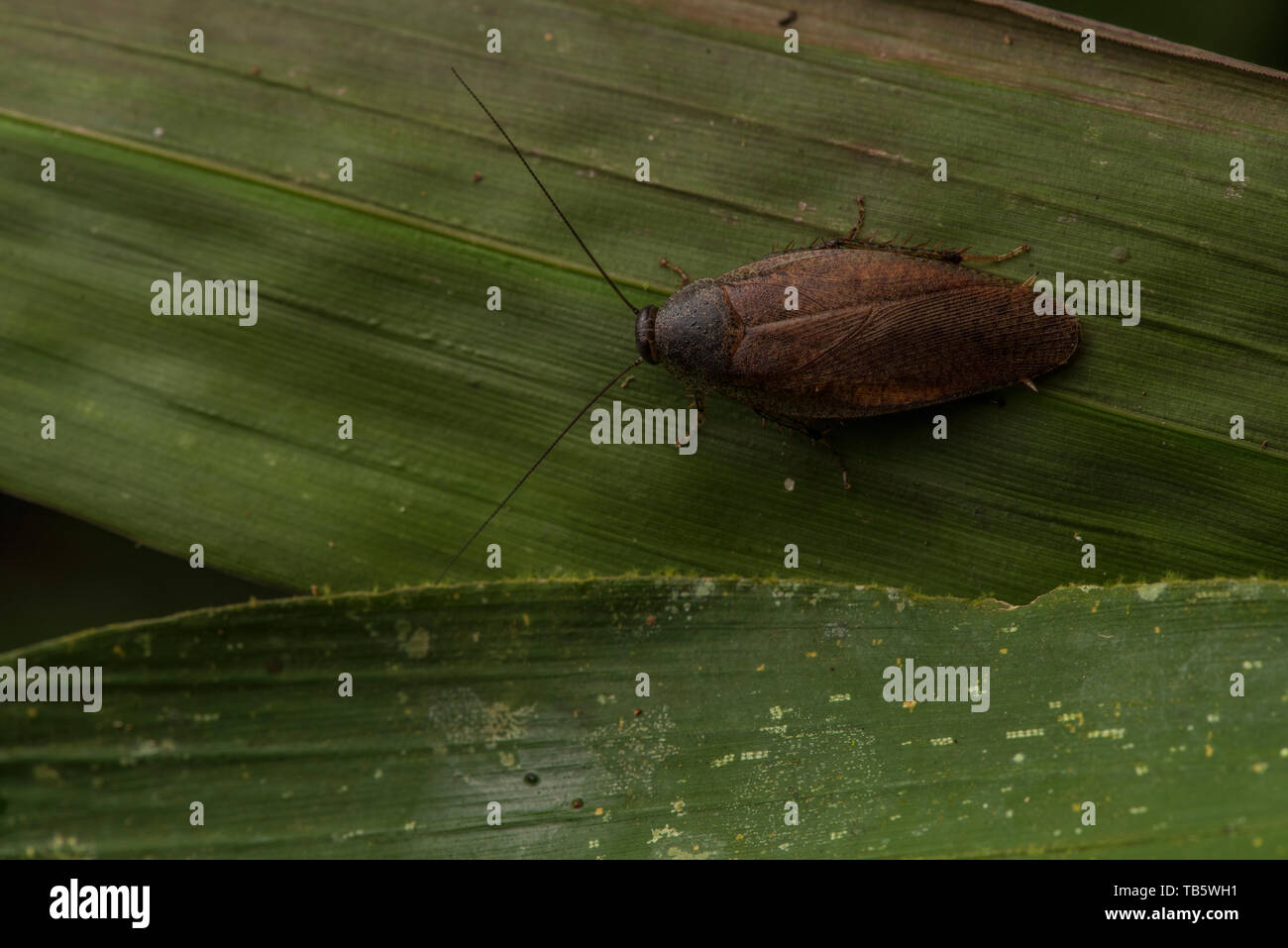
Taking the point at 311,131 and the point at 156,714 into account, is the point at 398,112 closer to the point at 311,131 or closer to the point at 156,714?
the point at 311,131

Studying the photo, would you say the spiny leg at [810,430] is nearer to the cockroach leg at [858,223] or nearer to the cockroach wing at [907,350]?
the cockroach wing at [907,350]

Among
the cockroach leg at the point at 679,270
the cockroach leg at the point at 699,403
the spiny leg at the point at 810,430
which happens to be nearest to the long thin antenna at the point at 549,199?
the cockroach leg at the point at 679,270

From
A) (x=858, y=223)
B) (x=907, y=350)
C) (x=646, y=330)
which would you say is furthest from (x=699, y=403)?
(x=858, y=223)

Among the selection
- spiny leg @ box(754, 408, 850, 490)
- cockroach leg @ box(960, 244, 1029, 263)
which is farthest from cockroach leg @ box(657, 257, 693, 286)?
cockroach leg @ box(960, 244, 1029, 263)

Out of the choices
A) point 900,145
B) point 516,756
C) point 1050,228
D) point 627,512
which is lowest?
point 516,756

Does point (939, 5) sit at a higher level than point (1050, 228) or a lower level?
higher

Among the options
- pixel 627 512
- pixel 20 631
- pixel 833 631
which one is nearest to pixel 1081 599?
pixel 833 631

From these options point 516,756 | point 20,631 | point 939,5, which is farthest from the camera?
point 20,631

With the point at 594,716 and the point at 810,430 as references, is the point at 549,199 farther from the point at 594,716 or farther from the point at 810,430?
the point at 594,716
